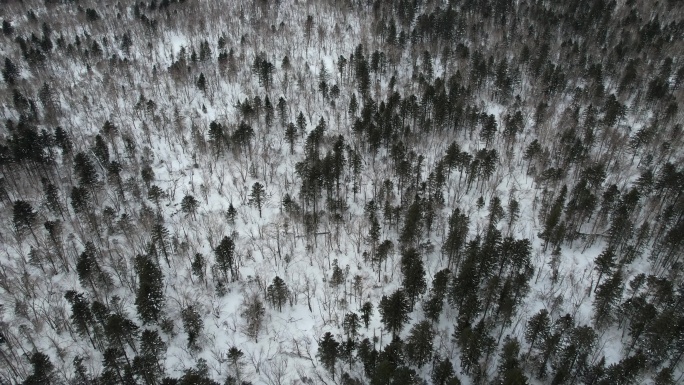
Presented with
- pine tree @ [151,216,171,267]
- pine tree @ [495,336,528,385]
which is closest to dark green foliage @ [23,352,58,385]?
pine tree @ [151,216,171,267]

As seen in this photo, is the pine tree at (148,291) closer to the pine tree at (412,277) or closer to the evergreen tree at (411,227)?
the pine tree at (412,277)

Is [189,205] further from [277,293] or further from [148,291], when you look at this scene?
[277,293]

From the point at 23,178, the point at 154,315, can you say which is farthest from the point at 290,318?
the point at 23,178

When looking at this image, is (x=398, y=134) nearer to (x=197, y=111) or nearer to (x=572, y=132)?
(x=572, y=132)

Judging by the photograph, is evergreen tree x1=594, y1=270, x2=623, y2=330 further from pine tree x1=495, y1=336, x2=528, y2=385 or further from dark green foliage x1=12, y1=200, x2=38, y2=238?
dark green foliage x1=12, y1=200, x2=38, y2=238

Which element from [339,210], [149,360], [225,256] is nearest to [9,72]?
[225,256]

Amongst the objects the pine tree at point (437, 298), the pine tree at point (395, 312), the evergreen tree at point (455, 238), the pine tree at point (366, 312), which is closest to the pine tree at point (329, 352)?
the pine tree at point (366, 312)
